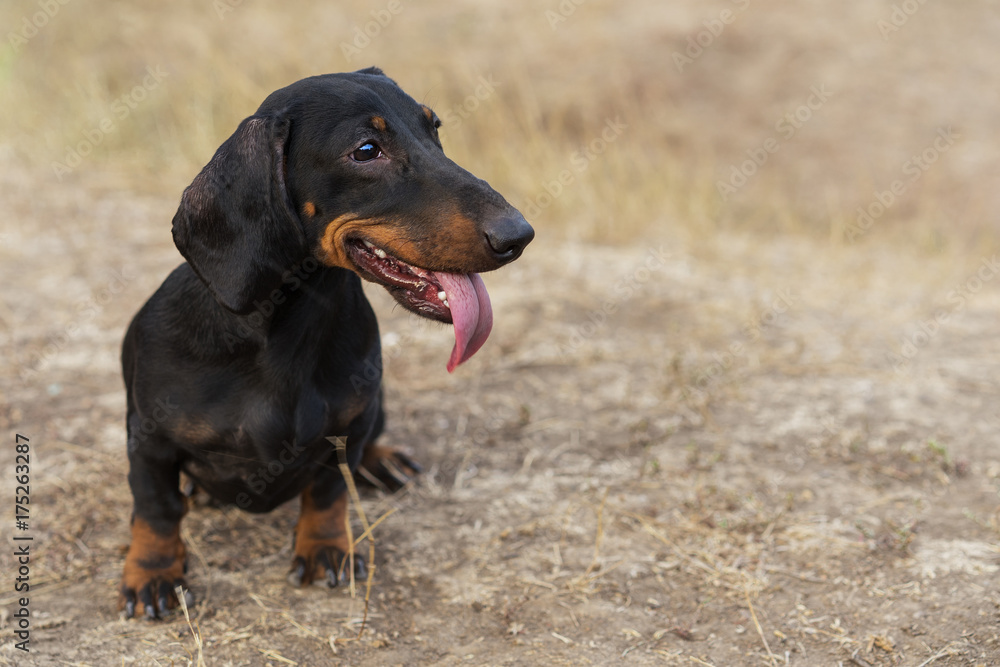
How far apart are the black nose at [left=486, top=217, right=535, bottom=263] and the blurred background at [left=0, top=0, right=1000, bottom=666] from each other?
4.37ft

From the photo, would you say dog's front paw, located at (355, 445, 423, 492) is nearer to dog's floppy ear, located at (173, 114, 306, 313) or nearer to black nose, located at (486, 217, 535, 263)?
dog's floppy ear, located at (173, 114, 306, 313)

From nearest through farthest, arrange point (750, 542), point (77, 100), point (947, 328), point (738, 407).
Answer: point (750, 542) → point (738, 407) → point (947, 328) → point (77, 100)

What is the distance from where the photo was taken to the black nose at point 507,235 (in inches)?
101

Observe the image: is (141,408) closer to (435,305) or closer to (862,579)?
(435,305)

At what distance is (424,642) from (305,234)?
1.41 m

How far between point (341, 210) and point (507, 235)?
0.53 m

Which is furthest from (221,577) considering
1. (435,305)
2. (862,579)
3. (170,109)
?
(170,109)

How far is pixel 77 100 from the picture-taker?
8.41m

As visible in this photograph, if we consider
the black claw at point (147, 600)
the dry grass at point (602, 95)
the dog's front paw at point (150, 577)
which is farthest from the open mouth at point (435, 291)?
the dry grass at point (602, 95)

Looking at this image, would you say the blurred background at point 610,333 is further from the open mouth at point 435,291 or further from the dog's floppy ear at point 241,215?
the dog's floppy ear at point 241,215

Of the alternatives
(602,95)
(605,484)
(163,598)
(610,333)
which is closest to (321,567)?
(163,598)

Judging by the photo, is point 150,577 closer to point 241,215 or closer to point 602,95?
point 241,215

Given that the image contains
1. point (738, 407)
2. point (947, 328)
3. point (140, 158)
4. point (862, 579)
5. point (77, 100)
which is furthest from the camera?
point (77, 100)

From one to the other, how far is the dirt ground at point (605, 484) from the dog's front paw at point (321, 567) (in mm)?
49
